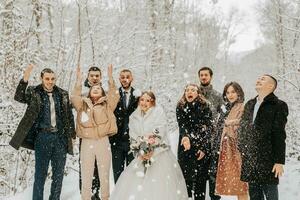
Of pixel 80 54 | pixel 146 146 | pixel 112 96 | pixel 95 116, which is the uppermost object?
pixel 80 54

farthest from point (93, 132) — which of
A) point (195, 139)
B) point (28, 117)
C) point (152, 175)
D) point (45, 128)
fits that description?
point (195, 139)

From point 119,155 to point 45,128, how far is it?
1.36 m

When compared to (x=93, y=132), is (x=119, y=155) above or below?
below

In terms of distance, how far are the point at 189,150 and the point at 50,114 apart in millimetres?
2235

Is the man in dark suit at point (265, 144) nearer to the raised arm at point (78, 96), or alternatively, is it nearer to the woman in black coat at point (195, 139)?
the woman in black coat at point (195, 139)

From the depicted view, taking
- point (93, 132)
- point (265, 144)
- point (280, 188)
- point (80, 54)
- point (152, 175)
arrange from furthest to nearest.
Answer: point (80, 54) → point (280, 188) → point (93, 132) → point (152, 175) → point (265, 144)

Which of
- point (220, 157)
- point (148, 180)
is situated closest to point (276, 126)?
point (220, 157)

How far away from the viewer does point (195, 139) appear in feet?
23.3

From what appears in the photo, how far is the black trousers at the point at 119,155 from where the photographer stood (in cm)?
736

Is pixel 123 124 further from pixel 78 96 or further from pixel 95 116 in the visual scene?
pixel 78 96

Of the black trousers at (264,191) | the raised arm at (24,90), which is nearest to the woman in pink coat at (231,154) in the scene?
the black trousers at (264,191)

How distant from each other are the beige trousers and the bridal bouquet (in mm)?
450

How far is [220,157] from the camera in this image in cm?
699

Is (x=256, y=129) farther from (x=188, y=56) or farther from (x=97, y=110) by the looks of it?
(x=188, y=56)
